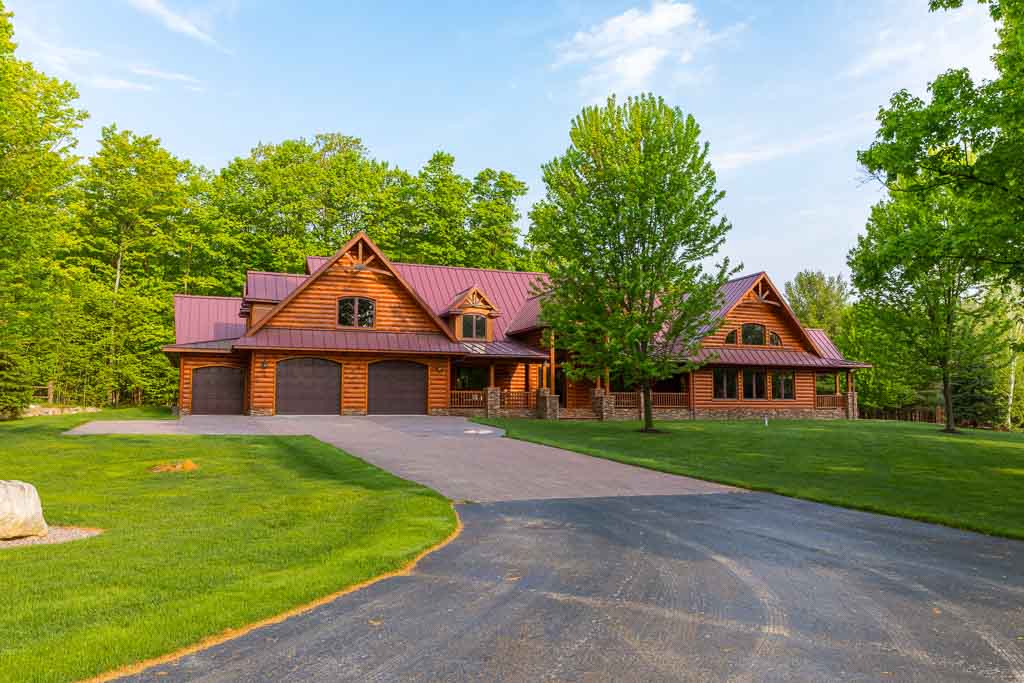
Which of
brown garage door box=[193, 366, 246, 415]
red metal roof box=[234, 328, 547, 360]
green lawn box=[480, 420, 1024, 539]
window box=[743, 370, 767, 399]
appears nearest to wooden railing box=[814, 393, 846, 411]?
window box=[743, 370, 767, 399]

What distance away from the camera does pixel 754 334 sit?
125 ft

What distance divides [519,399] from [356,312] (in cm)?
900

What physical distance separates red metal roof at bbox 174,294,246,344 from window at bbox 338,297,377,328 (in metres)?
6.36

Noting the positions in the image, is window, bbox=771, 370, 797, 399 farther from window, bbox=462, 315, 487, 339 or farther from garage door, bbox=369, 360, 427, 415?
garage door, bbox=369, 360, 427, 415

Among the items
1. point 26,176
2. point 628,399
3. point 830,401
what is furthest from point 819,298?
point 26,176

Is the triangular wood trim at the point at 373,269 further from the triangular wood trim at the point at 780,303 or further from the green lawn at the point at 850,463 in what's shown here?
the triangular wood trim at the point at 780,303

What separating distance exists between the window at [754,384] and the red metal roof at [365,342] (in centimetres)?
1269

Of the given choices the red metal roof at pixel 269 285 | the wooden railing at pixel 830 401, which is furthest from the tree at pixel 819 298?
the red metal roof at pixel 269 285

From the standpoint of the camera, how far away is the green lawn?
34.9 feet

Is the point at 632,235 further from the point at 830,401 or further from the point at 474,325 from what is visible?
the point at 830,401

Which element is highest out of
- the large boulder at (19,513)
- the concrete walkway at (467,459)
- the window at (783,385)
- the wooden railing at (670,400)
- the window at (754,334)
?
the window at (754,334)

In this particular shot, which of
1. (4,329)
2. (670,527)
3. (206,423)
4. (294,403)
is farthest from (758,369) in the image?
(4,329)

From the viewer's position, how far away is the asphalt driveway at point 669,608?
4.28 meters

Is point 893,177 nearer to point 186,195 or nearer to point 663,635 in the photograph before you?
point 663,635
